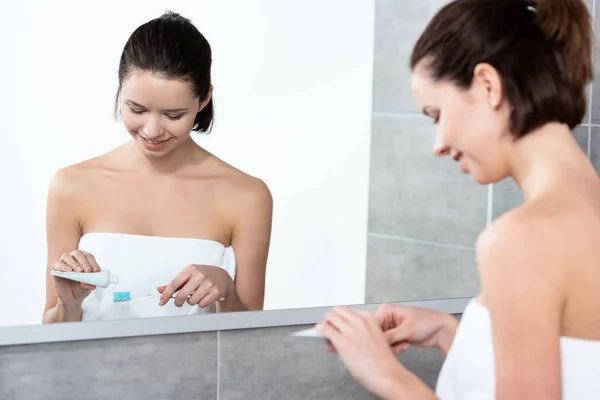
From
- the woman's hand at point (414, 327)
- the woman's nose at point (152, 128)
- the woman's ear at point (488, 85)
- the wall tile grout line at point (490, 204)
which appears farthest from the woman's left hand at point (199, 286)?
the woman's ear at point (488, 85)

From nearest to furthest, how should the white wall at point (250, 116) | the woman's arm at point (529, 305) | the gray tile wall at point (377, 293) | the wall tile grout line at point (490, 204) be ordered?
the woman's arm at point (529, 305), the white wall at point (250, 116), the gray tile wall at point (377, 293), the wall tile grout line at point (490, 204)

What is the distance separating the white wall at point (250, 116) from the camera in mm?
1316

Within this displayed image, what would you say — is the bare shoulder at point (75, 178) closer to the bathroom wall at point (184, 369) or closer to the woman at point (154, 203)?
the woman at point (154, 203)

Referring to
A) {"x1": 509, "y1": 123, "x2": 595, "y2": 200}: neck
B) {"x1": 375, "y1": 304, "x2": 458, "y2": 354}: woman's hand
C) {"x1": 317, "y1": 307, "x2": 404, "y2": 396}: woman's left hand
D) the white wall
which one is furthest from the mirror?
{"x1": 509, "y1": 123, "x2": 595, "y2": 200}: neck

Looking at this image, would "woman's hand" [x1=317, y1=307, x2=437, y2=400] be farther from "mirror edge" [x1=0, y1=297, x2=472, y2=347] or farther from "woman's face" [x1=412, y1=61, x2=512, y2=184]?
"mirror edge" [x1=0, y1=297, x2=472, y2=347]

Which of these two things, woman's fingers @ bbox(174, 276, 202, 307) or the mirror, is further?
woman's fingers @ bbox(174, 276, 202, 307)

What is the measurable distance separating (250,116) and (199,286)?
0.92 feet

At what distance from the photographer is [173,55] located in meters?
1.38

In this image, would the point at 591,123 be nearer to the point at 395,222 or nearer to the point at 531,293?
the point at 395,222

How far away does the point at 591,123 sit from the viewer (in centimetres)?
180

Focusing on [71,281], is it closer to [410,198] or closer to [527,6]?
[410,198]

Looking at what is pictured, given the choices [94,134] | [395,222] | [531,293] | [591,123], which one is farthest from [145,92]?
[591,123]

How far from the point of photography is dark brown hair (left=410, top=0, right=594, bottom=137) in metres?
0.97

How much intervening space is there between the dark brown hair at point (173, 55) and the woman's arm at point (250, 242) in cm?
14
